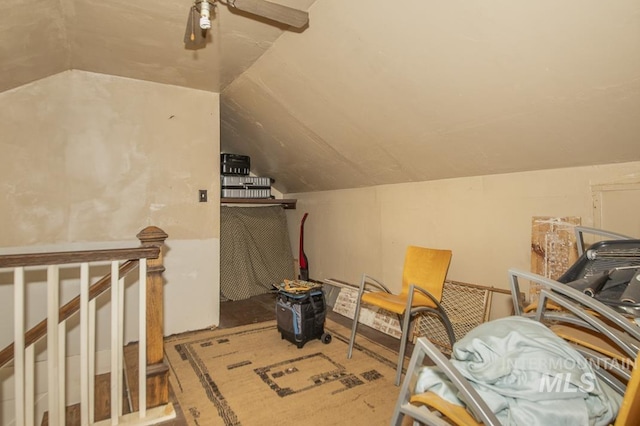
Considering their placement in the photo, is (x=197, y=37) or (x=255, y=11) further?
(x=197, y=37)

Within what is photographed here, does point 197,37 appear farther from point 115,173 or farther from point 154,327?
point 154,327

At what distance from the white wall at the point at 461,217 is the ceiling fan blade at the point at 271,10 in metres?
1.74

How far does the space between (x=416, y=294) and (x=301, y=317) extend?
3.12 feet

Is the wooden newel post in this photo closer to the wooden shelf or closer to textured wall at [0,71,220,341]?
textured wall at [0,71,220,341]

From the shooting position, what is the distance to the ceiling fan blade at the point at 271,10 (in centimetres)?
162

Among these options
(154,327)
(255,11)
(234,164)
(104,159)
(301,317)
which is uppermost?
(255,11)

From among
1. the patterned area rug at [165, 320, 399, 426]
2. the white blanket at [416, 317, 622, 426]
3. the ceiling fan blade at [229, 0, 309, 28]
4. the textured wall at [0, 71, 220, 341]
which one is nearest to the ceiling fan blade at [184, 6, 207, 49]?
the ceiling fan blade at [229, 0, 309, 28]

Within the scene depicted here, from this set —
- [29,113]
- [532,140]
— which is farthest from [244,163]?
[532,140]

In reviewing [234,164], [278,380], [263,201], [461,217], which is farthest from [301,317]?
[234,164]

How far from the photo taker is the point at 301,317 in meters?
2.82

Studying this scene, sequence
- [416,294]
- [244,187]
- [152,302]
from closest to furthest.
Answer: [152,302] < [416,294] < [244,187]

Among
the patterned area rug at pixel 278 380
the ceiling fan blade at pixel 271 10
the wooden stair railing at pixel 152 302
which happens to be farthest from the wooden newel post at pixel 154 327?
the ceiling fan blade at pixel 271 10

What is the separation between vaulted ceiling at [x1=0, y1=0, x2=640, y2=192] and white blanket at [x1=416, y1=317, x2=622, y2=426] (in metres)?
1.21

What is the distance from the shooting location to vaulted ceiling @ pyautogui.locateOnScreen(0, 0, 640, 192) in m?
1.53
